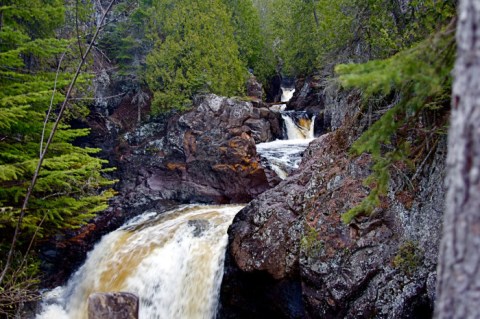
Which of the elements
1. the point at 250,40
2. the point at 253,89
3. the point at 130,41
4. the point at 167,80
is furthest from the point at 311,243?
the point at 250,40

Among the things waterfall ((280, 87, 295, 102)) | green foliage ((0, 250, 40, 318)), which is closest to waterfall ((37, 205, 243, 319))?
Result: green foliage ((0, 250, 40, 318))

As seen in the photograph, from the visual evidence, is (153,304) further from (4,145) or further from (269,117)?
(269,117)

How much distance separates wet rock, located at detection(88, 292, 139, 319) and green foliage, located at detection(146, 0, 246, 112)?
1407cm

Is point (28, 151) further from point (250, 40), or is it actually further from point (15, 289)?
point (250, 40)

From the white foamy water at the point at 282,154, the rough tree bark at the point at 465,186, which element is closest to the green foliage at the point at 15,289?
the rough tree bark at the point at 465,186

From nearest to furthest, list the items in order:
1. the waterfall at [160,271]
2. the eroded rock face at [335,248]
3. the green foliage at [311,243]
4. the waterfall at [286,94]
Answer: the eroded rock face at [335,248]
the green foliage at [311,243]
the waterfall at [160,271]
the waterfall at [286,94]

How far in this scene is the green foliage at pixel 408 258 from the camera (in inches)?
196

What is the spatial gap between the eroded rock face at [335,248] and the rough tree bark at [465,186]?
3.65m

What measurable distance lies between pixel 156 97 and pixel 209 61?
333cm

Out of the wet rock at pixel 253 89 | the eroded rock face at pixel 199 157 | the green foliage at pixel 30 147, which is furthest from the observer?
the wet rock at pixel 253 89

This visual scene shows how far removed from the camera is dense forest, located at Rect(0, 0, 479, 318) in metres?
3.03

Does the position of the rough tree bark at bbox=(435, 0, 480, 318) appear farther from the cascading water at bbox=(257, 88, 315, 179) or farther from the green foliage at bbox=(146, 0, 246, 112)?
the green foliage at bbox=(146, 0, 246, 112)

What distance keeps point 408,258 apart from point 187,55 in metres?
15.0

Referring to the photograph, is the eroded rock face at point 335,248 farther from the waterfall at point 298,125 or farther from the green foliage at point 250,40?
the green foliage at point 250,40
